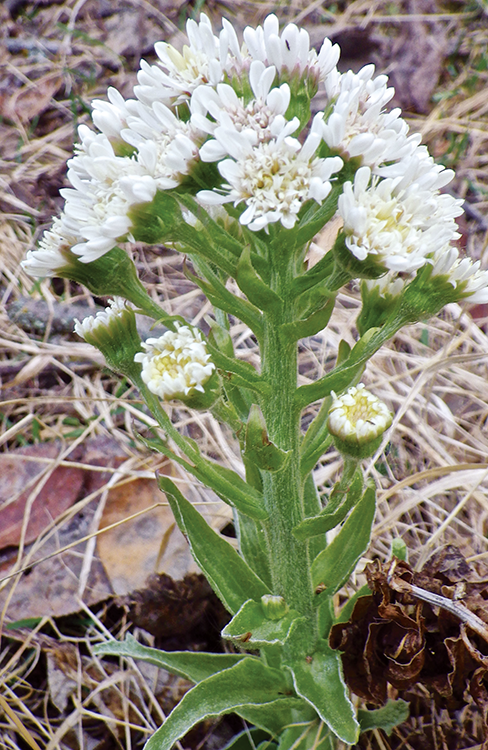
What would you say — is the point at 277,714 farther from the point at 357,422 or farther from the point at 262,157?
the point at 262,157

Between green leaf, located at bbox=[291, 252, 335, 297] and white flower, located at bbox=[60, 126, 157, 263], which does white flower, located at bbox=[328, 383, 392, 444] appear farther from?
white flower, located at bbox=[60, 126, 157, 263]

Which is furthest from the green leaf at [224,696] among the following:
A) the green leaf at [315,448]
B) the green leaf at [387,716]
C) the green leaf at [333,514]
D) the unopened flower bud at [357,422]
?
the unopened flower bud at [357,422]

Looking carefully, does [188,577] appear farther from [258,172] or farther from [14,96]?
[14,96]

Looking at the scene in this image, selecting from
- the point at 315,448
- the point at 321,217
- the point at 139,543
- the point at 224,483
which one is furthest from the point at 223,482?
the point at 139,543

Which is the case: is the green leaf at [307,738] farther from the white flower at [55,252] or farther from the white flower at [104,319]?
the white flower at [55,252]

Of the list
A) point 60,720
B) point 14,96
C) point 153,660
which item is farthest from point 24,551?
point 14,96
